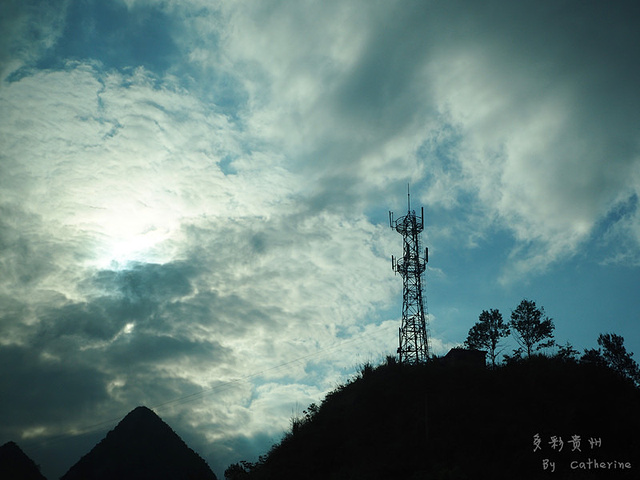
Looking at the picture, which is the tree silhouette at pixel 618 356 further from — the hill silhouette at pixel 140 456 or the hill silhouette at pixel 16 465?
the hill silhouette at pixel 16 465

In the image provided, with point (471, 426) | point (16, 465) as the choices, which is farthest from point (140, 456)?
point (471, 426)

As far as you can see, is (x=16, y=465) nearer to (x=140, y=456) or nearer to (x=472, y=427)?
(x=140, y=456)

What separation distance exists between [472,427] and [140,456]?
296 feet

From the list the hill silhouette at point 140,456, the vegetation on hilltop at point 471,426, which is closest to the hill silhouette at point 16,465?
the hill silhouette at point 140,456

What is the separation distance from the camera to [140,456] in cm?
8994

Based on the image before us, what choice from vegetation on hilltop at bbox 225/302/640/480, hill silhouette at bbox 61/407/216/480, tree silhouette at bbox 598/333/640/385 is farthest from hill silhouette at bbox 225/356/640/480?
hill silhouette at bbox 61/407/216/480

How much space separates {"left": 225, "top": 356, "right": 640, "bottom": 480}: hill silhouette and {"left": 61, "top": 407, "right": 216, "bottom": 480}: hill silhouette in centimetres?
6820

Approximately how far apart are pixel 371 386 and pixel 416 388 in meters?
3.34

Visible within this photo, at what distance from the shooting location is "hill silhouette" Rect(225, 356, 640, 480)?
21016mm

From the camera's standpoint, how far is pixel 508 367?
1141 inches

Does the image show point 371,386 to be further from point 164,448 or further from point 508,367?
point 164,448

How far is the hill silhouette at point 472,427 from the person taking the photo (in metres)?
21.0

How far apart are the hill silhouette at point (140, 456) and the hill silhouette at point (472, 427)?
224ft

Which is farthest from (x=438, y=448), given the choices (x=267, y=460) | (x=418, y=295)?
(x=418, y=295)
